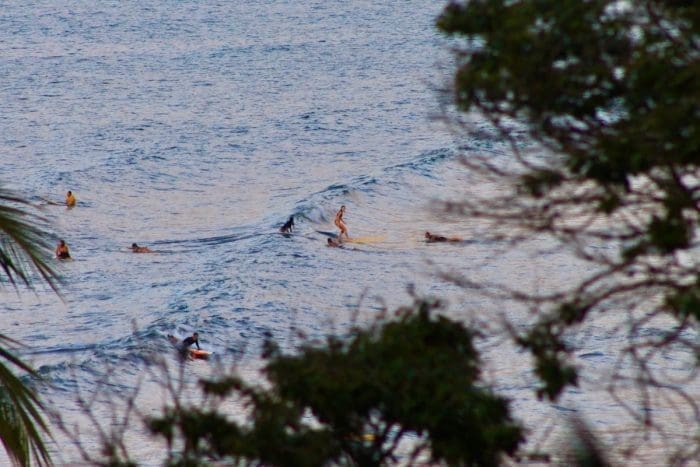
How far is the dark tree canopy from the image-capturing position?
237 inches

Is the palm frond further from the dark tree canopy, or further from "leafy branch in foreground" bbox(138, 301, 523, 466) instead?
the dark tree canopy

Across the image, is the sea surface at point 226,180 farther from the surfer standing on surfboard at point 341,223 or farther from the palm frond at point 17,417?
the palm frond at point 17,417

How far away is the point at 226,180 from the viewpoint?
4438 cm

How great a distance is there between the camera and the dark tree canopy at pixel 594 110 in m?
6.03

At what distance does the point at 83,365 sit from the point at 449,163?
22.6 meters

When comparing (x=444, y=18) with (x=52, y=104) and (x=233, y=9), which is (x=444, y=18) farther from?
(x=233, y=9)

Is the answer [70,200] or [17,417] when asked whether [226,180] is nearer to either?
[70,200]

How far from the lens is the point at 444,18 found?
6895 millimetres

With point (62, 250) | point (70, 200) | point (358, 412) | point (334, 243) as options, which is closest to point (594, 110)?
point (358, 412)

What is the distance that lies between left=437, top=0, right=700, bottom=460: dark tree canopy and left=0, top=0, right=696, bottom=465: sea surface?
58 cm

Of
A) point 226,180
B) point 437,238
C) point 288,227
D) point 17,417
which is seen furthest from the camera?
point 226,180

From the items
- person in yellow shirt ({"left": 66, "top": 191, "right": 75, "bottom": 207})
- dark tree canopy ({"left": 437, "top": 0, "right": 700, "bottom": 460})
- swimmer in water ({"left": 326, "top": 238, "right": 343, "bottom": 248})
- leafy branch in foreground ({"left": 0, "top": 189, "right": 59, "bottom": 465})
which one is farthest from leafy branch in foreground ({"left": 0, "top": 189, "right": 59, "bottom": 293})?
person in yellow shirt ({"left": 66, "top": 191, "right": 75, "bottom": 207})

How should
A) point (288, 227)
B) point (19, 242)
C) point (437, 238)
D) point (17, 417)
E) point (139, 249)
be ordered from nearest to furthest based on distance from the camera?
1. point (19, 242)
2. point (17, 417)
3. point (437, 238)
4. point (139, 249)
5. point (288, 227)

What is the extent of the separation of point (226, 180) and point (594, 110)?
3816 centimetres
